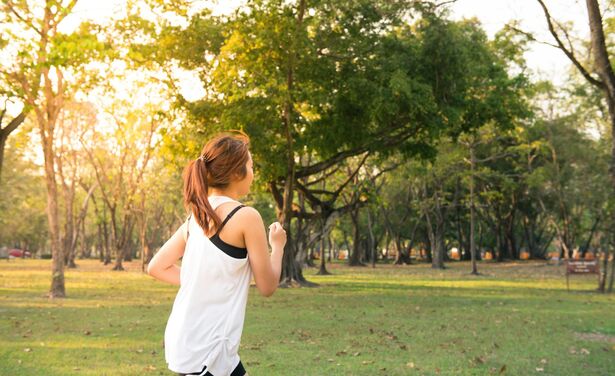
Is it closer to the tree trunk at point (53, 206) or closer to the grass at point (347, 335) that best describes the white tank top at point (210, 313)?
the grass at point (347, 335)

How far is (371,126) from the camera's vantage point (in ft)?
88.0

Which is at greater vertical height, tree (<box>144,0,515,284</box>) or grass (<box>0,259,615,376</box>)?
tree (<box>144,0,515,284</box>)

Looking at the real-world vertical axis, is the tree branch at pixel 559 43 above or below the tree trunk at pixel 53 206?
above

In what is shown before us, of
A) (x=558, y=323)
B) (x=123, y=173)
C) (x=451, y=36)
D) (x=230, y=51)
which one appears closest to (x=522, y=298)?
(x=558, y=323)

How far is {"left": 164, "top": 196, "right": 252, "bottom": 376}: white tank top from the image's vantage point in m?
2.93

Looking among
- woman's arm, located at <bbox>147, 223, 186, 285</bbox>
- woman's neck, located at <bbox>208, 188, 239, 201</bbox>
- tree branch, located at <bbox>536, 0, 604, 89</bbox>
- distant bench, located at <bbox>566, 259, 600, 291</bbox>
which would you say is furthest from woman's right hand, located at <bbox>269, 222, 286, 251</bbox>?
distant bench, located at <bbox>566, 259, 600, 291</bbox>

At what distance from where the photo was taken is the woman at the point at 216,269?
2924 mm

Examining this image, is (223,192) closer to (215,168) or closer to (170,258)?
(215,168)

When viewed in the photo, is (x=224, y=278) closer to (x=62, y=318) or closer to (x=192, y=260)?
(x=192, y=260)

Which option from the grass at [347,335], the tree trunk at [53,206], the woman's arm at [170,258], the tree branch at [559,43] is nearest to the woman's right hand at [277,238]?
the woman's arm at [170,258]

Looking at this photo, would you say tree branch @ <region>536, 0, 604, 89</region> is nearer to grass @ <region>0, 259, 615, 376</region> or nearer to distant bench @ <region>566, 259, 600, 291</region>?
grass @ <region>0, 259, 615, 376</region>

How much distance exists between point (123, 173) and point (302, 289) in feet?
77.5

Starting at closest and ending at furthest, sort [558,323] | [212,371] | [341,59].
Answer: [212,371]
[558,323]
[341,59]

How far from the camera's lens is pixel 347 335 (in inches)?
508
